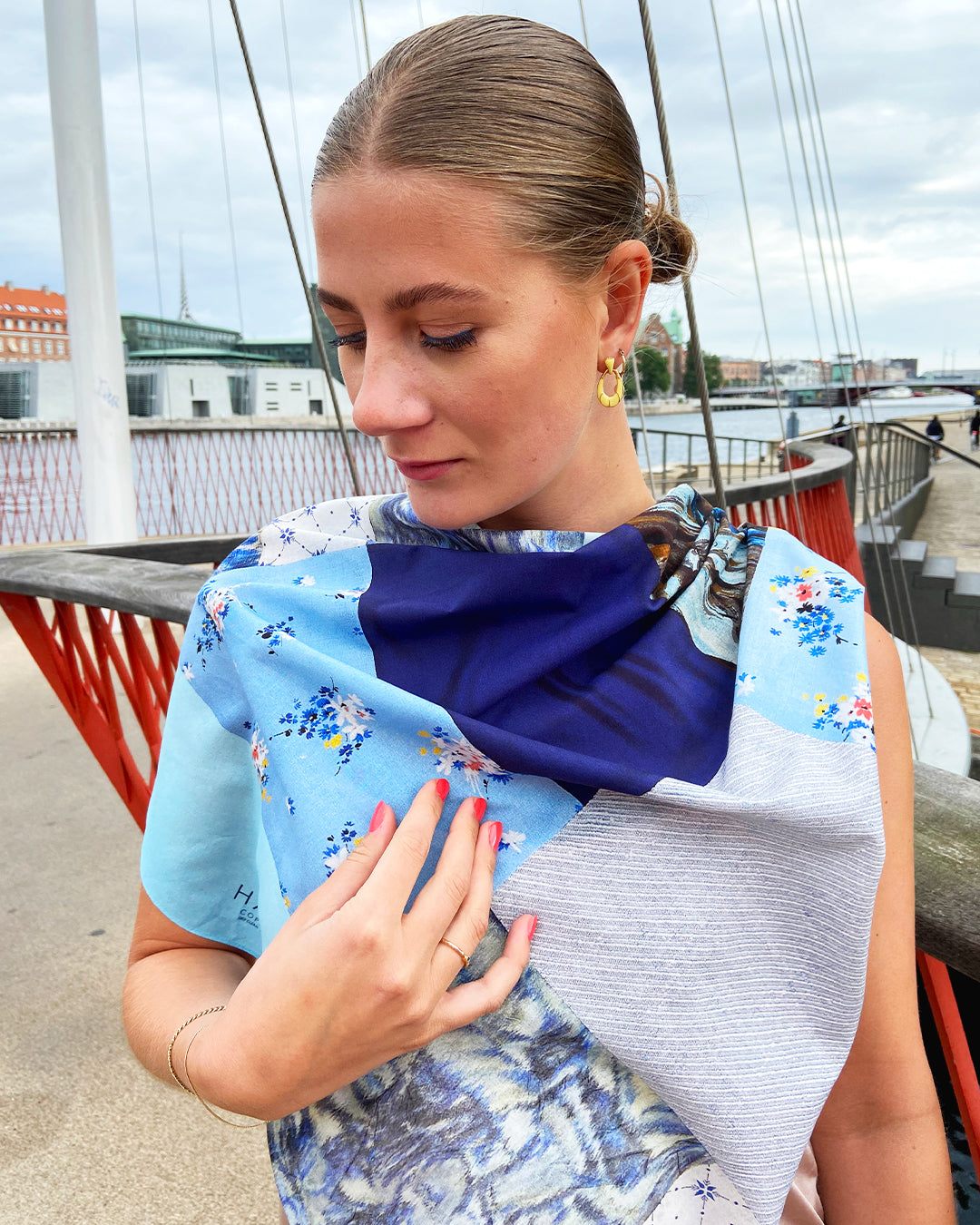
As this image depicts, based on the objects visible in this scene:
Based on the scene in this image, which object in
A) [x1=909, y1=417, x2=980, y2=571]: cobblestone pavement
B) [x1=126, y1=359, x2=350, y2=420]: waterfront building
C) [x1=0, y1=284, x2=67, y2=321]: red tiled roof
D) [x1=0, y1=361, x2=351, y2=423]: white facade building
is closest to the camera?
[x1=909, y1=417, x2=980, y2=571]: cobblestone pavement

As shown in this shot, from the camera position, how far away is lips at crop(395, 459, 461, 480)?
83cm

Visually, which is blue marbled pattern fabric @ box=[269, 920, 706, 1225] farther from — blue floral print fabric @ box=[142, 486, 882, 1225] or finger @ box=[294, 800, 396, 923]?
finger @ box=[294, 800, 396, 923]

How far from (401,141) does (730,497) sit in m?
3.43

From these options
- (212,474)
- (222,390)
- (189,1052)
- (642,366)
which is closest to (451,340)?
(189,1052)

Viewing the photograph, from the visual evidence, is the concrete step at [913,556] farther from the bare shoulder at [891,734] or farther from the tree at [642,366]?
the bare shoulder at [891,734]

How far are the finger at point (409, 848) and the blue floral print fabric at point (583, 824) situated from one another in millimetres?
51

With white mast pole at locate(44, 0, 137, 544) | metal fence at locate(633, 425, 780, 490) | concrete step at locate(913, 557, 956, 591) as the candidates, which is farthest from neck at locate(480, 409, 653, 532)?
concrete step at locate(913, 557, 956, 591)

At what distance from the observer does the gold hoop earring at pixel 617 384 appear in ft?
3.07

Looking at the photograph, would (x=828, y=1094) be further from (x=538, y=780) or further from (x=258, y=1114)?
(x=258, y=1114)

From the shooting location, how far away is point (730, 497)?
13.2 ft

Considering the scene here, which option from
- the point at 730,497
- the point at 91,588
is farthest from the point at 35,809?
the point at 730,497

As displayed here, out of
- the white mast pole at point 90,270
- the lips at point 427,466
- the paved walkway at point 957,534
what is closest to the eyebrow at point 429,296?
the lips at point 427,466

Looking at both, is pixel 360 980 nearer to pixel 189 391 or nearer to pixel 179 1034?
pixel 179 1034

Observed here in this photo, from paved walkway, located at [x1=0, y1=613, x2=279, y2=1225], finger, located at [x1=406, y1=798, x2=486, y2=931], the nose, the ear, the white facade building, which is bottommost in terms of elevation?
paved walkway, located at [x1=0, y1=613, x2=279, y2=1225]
